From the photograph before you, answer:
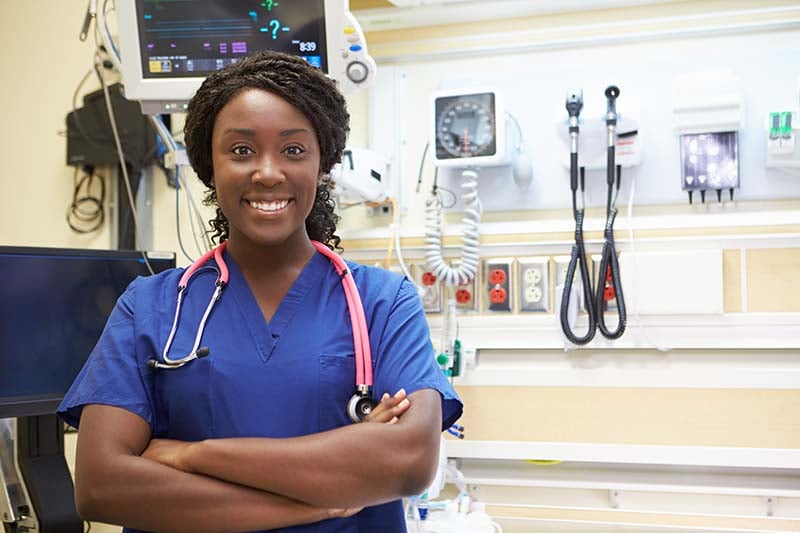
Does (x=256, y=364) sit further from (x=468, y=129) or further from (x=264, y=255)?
(x=468, y=129)

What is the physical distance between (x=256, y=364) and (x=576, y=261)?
3.91 feet

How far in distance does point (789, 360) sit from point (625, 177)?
24.4 inches

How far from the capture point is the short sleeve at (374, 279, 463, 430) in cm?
119

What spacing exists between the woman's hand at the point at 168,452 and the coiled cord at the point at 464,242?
119 cm

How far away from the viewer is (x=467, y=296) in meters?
2.26

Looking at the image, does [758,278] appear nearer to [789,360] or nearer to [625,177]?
[789,360]

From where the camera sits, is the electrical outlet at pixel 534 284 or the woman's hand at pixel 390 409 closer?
the woman's hand at pixel 390 409

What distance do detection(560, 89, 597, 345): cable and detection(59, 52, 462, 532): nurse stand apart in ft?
3.01

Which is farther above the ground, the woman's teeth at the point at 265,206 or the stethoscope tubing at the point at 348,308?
the woman's teeth at the point at 265,206

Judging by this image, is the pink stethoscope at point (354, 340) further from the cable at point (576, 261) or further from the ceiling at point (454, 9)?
the ceiling at point (454, 9)

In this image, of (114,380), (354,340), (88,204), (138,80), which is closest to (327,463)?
(354,340)

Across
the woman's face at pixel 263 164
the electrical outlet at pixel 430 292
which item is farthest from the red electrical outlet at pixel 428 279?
the woman's face at pixel 263 164

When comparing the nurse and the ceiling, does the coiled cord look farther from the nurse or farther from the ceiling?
the nurse

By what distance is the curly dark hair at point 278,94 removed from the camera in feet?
4.00
